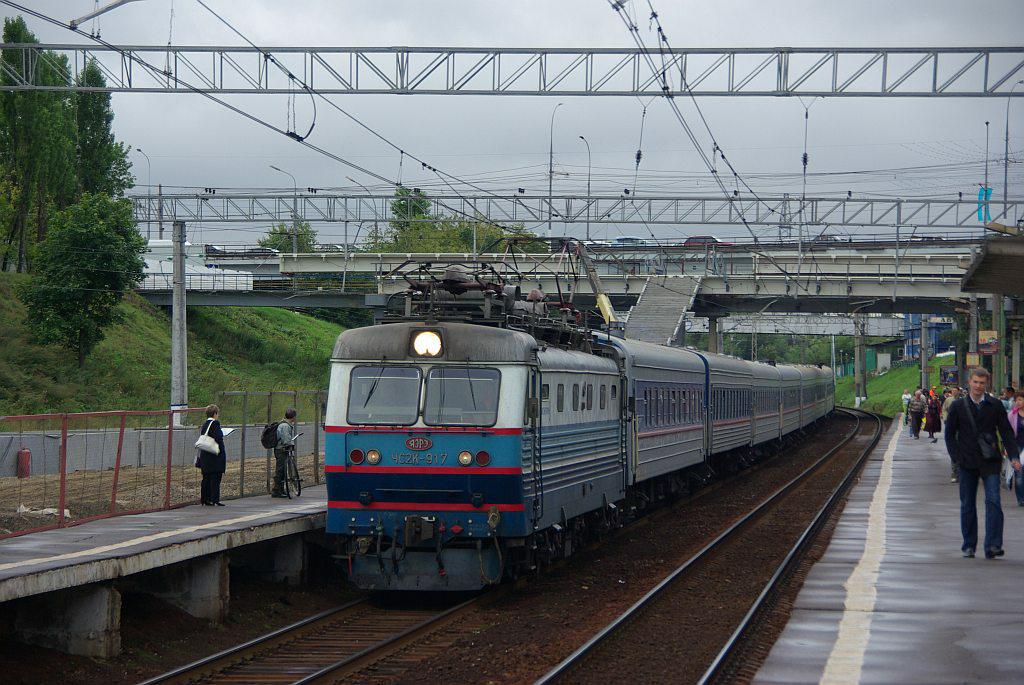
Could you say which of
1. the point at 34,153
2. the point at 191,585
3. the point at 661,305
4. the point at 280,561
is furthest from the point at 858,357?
the point at 191,585

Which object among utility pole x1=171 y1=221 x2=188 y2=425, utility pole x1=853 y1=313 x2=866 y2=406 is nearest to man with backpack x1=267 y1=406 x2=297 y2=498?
utility pole x1=171 y1=221 x2=188 y2=425

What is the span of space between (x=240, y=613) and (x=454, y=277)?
449cm

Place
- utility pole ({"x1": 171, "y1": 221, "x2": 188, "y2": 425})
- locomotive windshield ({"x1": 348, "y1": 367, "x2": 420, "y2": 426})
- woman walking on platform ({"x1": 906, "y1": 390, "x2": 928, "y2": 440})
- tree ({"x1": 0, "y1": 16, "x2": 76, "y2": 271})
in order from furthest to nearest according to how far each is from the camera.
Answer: tree ({"x1": 0, "y1": 16, "x2": 76, "y2": 271}), woman walking on platform ({"x1": 906, "y1": 390, "x2": 928, "y2": 440}), utility pole ({"x1": 171, "y1": 221, "x2": 188, "y2": 425}), locomotive windshield ({"x1": 348, "y1": 367, "x2": 420, "y2": 426})

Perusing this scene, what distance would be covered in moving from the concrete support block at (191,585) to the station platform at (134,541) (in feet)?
0.94

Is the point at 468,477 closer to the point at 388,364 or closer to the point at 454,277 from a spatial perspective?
the point at 388,364

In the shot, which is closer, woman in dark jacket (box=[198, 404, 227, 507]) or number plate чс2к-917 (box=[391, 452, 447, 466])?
number plate чс2к-917 (box=[391, 452, 447, 466])

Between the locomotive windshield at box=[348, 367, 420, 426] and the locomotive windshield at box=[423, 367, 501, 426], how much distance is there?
0.57ft

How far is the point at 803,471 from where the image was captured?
117 feet

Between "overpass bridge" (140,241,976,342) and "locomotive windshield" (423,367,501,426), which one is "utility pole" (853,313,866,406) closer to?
"overpass bridge" (140,241,976,342)

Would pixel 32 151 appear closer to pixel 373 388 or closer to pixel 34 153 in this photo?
pixel 34 153

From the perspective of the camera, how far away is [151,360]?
53.5 m

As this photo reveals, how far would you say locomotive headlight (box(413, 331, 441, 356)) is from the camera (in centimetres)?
1373

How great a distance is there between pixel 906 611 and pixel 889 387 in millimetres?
101978

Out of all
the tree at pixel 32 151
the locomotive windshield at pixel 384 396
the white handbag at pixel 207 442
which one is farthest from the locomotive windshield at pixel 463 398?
the tree at pixel 32 151
